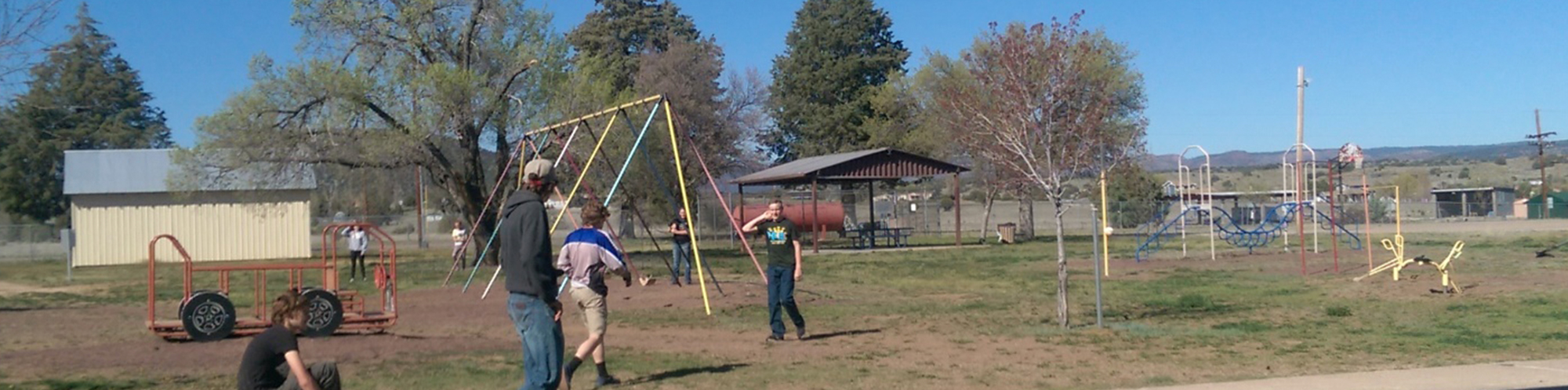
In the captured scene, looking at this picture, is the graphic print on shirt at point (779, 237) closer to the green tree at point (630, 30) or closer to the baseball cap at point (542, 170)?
the baseball cap at point (542, 170)

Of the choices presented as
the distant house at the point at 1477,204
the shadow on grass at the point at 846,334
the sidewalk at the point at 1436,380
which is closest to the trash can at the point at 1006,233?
the distant house at the point at 1477,204

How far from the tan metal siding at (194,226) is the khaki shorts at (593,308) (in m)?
35.7

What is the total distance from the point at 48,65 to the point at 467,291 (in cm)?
956

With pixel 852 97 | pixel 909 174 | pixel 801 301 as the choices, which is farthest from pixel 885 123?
pixel 801 301

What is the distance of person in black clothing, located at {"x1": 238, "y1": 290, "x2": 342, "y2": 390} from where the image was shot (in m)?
7.09

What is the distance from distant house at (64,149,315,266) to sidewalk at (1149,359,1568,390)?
37.6 m

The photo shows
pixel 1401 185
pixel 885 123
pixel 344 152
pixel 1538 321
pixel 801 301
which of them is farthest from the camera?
pixel 1401 185

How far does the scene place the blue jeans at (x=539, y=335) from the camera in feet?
27.6

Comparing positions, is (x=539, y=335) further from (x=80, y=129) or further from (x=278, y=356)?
(x=80, y=129)

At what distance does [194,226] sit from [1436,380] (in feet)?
135

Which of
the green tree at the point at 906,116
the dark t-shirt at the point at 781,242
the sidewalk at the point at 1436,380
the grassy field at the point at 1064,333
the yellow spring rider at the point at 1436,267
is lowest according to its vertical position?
the sidewalk at the point at 1436,380

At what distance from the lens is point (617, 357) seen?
12766 mm

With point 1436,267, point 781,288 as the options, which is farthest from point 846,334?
point 1436,267

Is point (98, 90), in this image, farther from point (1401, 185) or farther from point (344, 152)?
point (1401, 185)
